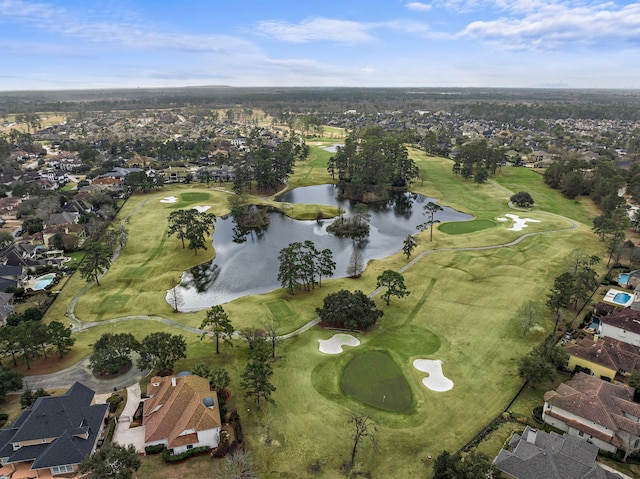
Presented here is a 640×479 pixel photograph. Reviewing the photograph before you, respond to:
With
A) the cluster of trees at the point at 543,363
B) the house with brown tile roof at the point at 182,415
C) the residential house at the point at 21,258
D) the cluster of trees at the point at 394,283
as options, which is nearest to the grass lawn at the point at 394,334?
the cluster of trees at the point at 394,283

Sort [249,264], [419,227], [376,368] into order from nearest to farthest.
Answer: [376,368]
[249,264]
[419,227]

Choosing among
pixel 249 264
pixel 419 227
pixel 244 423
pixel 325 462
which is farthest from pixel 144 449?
pixel 419 227

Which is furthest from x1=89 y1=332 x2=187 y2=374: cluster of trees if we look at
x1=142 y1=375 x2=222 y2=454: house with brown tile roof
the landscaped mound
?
the landscaped mound

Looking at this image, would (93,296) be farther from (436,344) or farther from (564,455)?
(564,455)

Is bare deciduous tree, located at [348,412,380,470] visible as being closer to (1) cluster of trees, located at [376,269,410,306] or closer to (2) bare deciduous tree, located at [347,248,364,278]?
(1) cluster of trees, located at [376,269,410,306]

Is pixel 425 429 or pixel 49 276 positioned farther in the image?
pixel 49 276

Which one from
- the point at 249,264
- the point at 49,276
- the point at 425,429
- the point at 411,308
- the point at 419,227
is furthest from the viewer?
the point at 419,227
